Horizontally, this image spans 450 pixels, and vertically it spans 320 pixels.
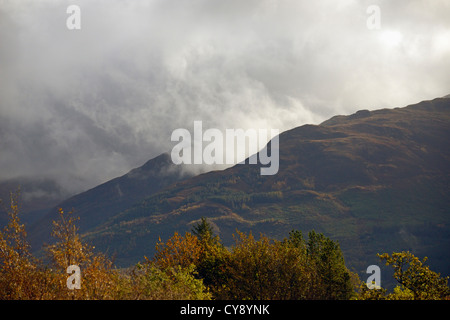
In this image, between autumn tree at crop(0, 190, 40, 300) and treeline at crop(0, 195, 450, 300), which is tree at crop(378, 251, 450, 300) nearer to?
treeline at crop(0, 195, 450, 300)

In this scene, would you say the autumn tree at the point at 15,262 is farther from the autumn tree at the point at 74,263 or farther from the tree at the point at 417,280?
the tree at the point at 417,280

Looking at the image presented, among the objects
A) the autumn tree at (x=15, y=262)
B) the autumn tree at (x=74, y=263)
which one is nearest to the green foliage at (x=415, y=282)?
the autumn tree at (x=74, y=263)

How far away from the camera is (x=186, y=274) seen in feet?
155

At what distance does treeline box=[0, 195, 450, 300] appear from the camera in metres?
31.3

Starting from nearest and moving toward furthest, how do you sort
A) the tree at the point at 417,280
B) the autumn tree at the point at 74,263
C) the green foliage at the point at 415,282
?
the autumn tree at the point at 74,263, the green foliage at the point at 415,282, the tree at the point at 417,280

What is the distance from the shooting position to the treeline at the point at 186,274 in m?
31.3

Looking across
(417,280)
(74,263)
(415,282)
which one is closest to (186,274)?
(74,263)

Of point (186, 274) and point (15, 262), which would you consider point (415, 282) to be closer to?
point (186, 274)

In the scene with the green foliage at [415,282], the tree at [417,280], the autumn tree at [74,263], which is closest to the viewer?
the autumn tree at [74,263]

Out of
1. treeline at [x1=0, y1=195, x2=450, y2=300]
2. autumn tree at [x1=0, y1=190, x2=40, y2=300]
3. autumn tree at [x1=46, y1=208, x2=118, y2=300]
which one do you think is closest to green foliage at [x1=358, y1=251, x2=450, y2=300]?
treeline at [x1=0, y1=195, x2=450, y2=300]

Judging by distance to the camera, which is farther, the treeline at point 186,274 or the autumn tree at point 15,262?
the treeline at point 186,274

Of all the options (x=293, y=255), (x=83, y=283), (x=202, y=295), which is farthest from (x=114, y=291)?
(x=293, y=255)
